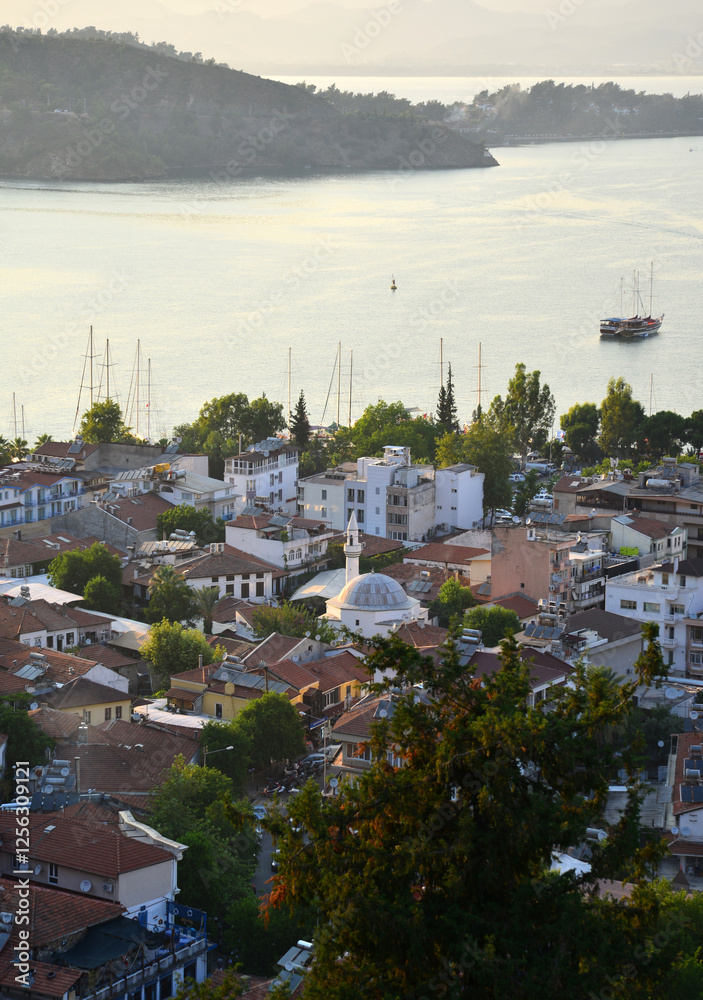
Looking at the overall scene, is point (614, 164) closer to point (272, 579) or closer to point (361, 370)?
point (361, 370)

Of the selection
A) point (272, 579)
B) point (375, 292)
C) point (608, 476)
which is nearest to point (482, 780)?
point (272, 579)

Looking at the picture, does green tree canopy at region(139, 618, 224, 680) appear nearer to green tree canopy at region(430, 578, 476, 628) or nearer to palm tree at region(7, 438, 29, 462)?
green tree canopy at region(430, 578, 476, 628)

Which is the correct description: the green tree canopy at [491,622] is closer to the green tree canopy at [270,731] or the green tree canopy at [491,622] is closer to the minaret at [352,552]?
the minaret at [352,552]

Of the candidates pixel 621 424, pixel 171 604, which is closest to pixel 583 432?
pixel 621 424

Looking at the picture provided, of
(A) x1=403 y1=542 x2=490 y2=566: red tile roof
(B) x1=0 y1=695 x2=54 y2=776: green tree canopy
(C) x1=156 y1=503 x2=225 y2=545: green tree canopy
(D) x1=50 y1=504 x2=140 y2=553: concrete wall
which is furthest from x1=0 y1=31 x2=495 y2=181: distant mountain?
(B) x1=0 y1=695 x2=54 y2=776: green tree canopy

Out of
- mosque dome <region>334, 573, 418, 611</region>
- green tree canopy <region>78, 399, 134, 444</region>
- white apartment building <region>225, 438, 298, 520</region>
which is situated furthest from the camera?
green tree canopy <region>78, 399, 134, 444</region>

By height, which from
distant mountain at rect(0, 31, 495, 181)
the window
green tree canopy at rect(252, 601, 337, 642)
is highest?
distant mountain at rect(0, 31, 495, 181)
